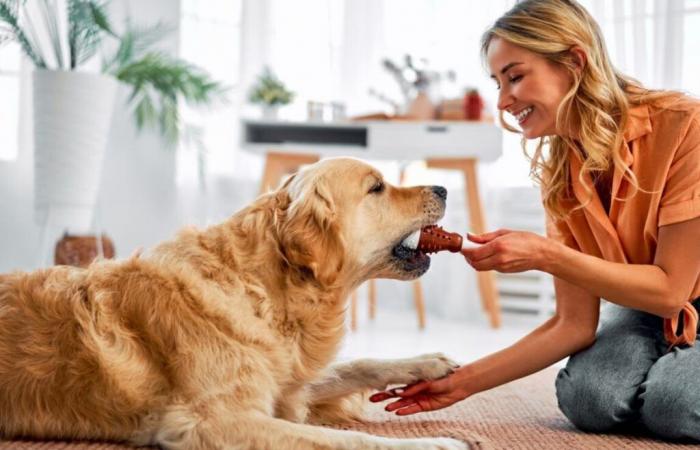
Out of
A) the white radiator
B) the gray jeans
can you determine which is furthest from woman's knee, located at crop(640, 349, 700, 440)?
the white radiator

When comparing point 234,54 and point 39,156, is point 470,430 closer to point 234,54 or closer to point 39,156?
point 39,156

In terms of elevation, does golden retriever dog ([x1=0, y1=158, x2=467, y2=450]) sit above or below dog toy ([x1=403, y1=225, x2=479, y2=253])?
below

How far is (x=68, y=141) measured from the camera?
4.09 m

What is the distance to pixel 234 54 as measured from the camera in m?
5.57

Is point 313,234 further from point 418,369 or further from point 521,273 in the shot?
point 521,273

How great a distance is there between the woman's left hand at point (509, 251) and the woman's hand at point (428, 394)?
35 cm

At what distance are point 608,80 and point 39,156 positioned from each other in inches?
116

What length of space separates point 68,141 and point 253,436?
113 inches

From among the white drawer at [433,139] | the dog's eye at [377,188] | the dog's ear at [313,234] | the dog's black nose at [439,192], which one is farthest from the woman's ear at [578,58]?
the white drawer at [433,139]

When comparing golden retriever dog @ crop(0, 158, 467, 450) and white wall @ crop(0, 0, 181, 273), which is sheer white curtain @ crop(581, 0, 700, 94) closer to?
white wall @ crop(0, 0, 181, 273)

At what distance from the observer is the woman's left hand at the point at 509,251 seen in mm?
1774

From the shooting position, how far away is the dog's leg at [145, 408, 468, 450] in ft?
5.10

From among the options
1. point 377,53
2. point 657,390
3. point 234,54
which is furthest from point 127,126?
point 657,390

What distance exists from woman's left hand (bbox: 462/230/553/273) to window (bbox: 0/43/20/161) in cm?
385
